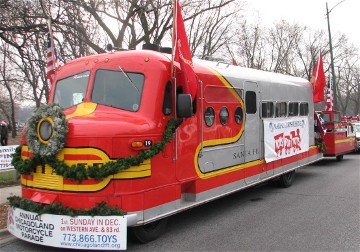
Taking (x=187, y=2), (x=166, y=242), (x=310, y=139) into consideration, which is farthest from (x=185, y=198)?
(x=187, y=2)

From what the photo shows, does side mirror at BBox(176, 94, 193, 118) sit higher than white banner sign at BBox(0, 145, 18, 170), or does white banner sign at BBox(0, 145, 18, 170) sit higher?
side mirror at BBox(176, 94, 193, 118)

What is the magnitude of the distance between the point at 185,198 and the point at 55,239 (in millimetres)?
2134

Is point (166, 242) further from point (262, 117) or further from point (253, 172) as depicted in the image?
point (262, 117)

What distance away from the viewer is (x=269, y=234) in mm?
6066

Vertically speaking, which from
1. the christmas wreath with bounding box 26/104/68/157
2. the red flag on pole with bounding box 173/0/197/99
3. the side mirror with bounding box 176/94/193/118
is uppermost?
the red flag on pole with bounding box 173/0/197/99

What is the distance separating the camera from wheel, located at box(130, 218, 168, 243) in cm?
551

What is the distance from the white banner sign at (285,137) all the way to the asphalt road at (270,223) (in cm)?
95

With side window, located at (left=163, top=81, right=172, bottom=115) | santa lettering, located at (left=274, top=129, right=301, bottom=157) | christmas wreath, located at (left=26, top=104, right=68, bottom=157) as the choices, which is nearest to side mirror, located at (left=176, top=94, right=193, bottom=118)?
side window, located at (left=163, top=81, right=172, bottom=115)

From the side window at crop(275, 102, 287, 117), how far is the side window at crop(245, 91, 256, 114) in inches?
47.6

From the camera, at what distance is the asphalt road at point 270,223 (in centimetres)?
555

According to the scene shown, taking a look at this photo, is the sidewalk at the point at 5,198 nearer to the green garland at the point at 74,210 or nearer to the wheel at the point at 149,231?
the green garland at the point at 74,210

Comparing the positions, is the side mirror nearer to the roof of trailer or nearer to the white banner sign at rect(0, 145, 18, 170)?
the roof of trailer

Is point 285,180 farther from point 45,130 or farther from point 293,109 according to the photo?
point 45,130

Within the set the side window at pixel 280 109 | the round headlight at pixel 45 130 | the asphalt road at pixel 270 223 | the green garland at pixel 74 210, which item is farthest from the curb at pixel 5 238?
the side window at pixel 280 109
